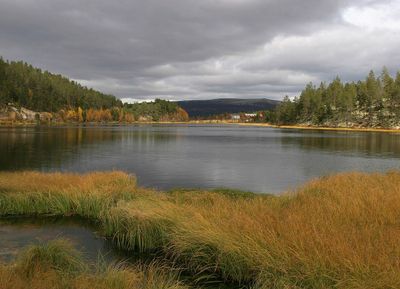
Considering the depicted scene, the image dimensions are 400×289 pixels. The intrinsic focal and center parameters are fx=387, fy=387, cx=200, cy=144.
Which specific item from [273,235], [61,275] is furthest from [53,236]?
[273,235]

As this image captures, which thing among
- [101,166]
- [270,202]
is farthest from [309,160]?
[270,202]

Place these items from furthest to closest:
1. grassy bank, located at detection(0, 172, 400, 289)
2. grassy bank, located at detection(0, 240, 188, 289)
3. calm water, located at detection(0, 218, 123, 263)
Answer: calm water, located at detection(0, 218, 123, 263) < grassy bank, located at detection(0, 172, 400, 289) < grassy bank, located at detection(0, 240, 188, 289)

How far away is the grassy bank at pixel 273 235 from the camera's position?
11273 mm

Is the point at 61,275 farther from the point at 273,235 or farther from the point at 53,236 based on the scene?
the point at 53,236

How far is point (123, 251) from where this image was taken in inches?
690

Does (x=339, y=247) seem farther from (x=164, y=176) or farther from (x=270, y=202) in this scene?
(x=164, y=176)

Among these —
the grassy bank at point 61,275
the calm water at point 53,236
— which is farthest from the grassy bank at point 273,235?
the grassy bank at point 61,275

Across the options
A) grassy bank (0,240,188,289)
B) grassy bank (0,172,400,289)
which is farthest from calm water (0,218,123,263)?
grassy bank (0,240,188,289)

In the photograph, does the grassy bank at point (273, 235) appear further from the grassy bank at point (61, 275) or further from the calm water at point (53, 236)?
the grassy bank at point (61, 275)

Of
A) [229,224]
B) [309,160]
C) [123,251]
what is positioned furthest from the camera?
[309,160]

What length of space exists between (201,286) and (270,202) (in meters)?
8.13

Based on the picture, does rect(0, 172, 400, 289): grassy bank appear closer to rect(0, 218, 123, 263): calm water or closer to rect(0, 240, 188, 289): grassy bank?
rect(0, 218, 123, 263): calm water

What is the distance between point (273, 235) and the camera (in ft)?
42.9

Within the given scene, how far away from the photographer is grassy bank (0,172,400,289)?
11.3 m
